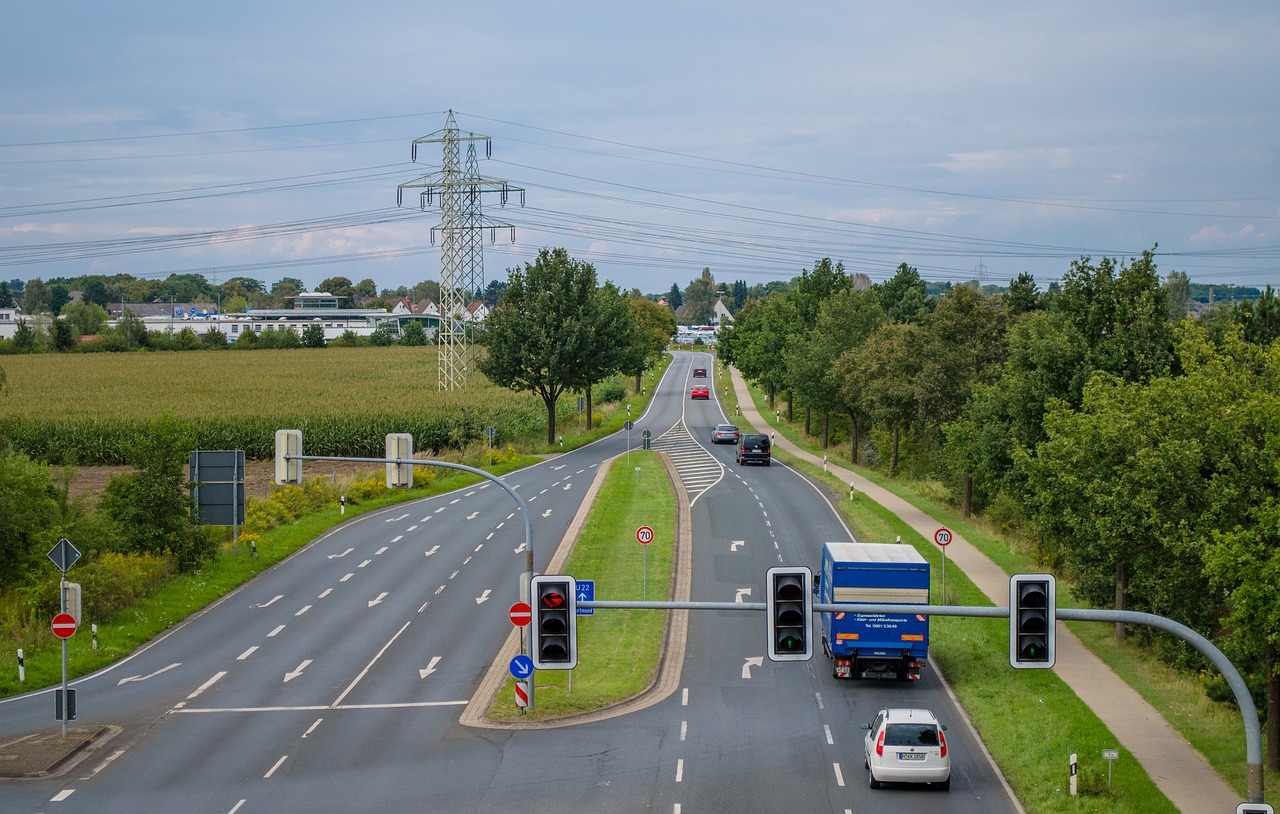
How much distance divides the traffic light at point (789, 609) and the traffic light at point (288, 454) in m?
11.5

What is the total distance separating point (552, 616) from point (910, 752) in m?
7.85

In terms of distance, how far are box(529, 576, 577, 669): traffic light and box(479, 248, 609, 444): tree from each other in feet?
186

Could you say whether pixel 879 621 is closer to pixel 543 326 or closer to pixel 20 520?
pixel 20 520

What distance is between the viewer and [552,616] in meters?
16.7

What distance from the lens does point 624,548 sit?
4253 cm

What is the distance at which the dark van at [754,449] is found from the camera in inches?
2734

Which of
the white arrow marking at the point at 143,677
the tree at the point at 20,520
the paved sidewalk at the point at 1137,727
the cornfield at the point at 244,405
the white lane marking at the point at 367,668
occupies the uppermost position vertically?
the cornfield at the point at 244,405

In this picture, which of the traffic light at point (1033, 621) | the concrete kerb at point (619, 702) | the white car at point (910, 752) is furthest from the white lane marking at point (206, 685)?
the traffic light at point (1033, 621)

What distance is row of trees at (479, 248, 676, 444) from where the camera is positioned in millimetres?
73938

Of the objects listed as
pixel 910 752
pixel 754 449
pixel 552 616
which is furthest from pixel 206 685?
pixel 754 449

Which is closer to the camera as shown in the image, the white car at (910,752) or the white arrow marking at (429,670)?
the white car at (910,752)

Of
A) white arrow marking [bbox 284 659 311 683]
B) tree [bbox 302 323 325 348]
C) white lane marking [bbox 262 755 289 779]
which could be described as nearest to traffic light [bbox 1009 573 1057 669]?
white lane marking [bbox 262 755 289 779]

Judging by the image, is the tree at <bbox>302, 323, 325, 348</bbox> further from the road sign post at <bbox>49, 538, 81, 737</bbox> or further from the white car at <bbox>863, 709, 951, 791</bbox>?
the white car at <bbox>863, 709, 951, 791</bbox>

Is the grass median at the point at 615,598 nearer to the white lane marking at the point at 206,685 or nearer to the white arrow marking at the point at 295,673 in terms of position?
the white arrow marking at the point at 295,673
